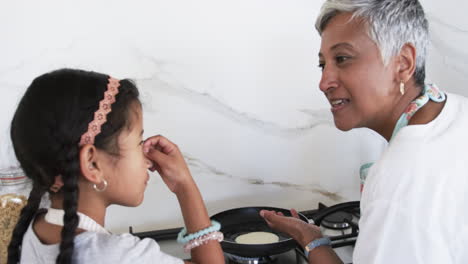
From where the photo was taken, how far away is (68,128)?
2.08 feet

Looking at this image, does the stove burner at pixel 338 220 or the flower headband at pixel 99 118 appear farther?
the stove burner at pixel 338 220

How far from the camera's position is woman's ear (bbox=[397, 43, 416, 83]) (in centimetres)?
81

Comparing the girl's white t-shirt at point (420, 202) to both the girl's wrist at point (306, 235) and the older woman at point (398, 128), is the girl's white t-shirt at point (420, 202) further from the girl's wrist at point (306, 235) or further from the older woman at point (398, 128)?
the girl's wrist at point (306, 235)

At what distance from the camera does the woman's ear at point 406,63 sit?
806 mm

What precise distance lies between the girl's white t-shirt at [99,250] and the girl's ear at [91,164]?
0.09m

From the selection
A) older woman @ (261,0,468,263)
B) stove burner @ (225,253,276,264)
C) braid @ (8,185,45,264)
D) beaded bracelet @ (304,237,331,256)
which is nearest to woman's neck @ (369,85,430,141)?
older woman @ (261,0,468,263)

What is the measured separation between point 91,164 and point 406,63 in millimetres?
607

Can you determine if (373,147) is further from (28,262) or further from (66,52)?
(28,262)

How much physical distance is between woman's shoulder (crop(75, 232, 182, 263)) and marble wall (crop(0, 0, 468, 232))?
514 mm

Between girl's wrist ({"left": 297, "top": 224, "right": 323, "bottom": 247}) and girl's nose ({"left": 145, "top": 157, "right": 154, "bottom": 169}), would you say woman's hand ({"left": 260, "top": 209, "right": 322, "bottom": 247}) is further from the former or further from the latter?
girl's nose ({"left": 145, "top": 157, "right": 154, "bottom": 169})

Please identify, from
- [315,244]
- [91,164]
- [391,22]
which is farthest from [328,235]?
[91,164]

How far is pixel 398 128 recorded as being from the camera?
0.82 m

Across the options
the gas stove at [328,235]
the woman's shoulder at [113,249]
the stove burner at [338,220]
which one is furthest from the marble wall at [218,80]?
the woman's shoulder at [113,249]

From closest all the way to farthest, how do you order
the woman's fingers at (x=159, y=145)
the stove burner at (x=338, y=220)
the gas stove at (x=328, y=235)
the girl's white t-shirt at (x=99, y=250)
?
the girl's white t-shirt at (x=99, y=250) → the woman's fingers at (x=159, y=145) → the gas stove at (x=328, y=235) → the stove burner at (x=338, y=220)
